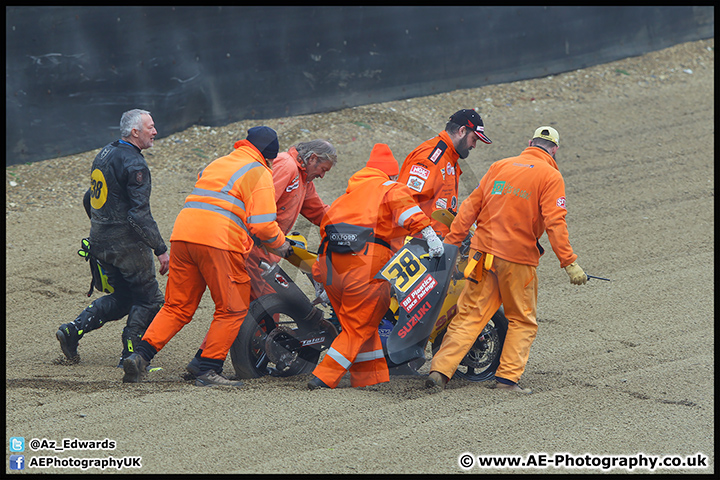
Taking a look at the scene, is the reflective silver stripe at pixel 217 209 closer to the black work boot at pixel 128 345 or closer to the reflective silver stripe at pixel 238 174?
the reflective silver stripe at pixel 238 174

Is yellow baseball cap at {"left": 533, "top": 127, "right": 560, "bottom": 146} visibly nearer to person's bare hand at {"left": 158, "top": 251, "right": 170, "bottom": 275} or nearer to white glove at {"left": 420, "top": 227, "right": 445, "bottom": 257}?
white glove at {"left": 420, "top": 227, "right": 445, "bottom": 257}

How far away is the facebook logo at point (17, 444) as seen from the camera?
4086 mm

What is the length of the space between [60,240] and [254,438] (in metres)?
4.95

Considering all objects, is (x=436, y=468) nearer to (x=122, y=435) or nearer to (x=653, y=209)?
(x=122, y=435)

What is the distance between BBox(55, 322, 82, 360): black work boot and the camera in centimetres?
562

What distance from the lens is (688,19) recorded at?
43.9 ft

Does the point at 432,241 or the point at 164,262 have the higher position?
the point at 432,241

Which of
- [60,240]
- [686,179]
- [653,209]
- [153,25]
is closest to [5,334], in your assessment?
[60,240]

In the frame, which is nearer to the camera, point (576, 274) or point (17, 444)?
point (17, 444)

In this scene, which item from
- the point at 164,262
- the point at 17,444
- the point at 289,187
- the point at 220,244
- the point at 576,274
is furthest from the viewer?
the point at 289,187

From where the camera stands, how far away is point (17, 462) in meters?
3.95

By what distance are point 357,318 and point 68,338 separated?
2.33 m

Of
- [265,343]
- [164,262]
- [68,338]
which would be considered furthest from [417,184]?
[68,338]

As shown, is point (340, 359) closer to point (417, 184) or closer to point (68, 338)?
point (417, 184)
